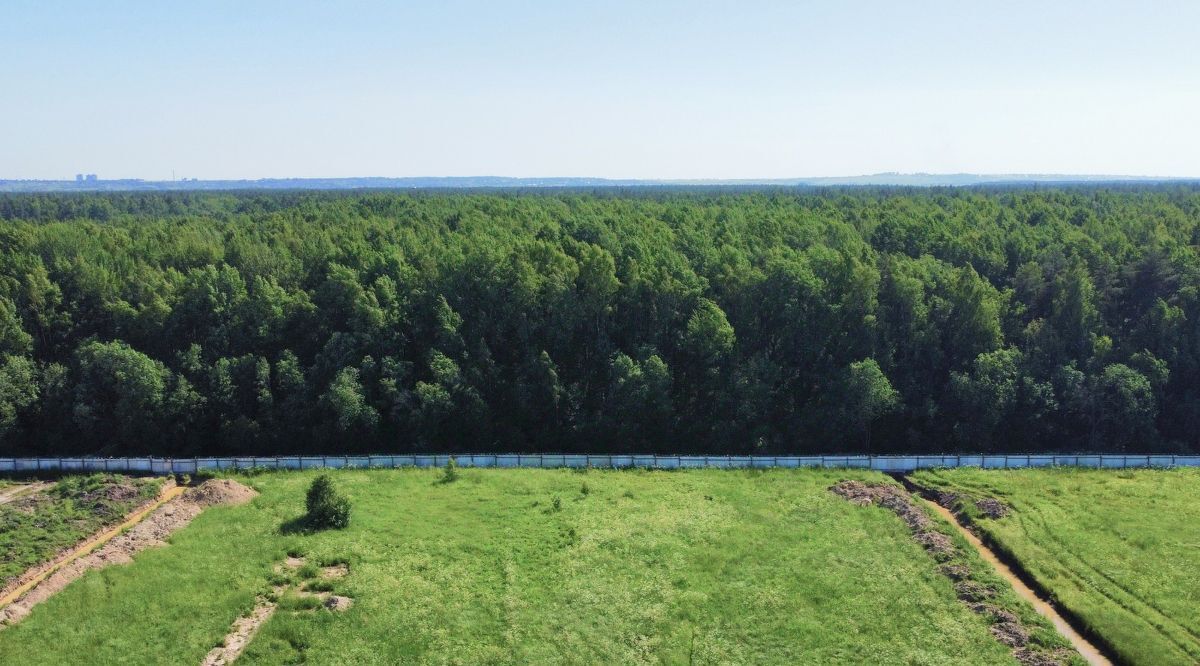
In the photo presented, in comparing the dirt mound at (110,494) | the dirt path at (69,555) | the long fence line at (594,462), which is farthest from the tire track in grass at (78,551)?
the long fence line at (594,462)

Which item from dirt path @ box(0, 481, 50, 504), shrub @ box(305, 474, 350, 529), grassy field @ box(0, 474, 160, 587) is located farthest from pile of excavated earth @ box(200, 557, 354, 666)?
dirt path @ box(0, 481, 50, 504)

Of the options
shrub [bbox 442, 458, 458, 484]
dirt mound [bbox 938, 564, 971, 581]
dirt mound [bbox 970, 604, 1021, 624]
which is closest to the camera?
dirt mound [bbox 970, 604, 1021, 624]

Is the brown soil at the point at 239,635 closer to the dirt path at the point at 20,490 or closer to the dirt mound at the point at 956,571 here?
the dirt path at the point at 20,490

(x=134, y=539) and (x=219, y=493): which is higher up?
(x=219, y=493)

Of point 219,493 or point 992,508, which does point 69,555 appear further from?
point 992,508

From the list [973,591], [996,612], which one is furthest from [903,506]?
[996,612]

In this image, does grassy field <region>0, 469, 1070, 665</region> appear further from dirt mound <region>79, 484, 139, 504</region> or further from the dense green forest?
the dense green forest
